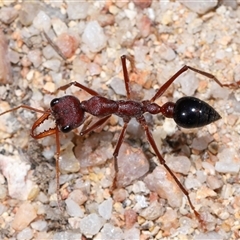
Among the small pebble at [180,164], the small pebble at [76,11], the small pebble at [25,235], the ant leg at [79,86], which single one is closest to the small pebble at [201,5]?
the small pebble at [76,11]

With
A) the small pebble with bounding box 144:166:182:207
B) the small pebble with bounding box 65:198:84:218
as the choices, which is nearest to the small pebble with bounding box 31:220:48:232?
the small pebble with bounding box 65:198:84:218

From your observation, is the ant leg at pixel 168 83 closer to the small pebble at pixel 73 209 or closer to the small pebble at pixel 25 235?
the small pebble at pixel 73 209

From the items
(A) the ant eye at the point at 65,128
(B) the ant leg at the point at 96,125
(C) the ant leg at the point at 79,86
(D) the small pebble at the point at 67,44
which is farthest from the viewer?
(D) the small pebble at the point at 67,44

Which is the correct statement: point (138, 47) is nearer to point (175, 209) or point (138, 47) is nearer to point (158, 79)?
point (158, 79)

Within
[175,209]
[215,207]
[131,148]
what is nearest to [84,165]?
[131,148]

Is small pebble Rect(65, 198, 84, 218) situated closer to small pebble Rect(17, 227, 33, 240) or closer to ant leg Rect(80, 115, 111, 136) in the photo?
small pebble Rect(17, 227, 33, 240)

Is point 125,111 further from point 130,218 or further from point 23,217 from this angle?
point 23,217
